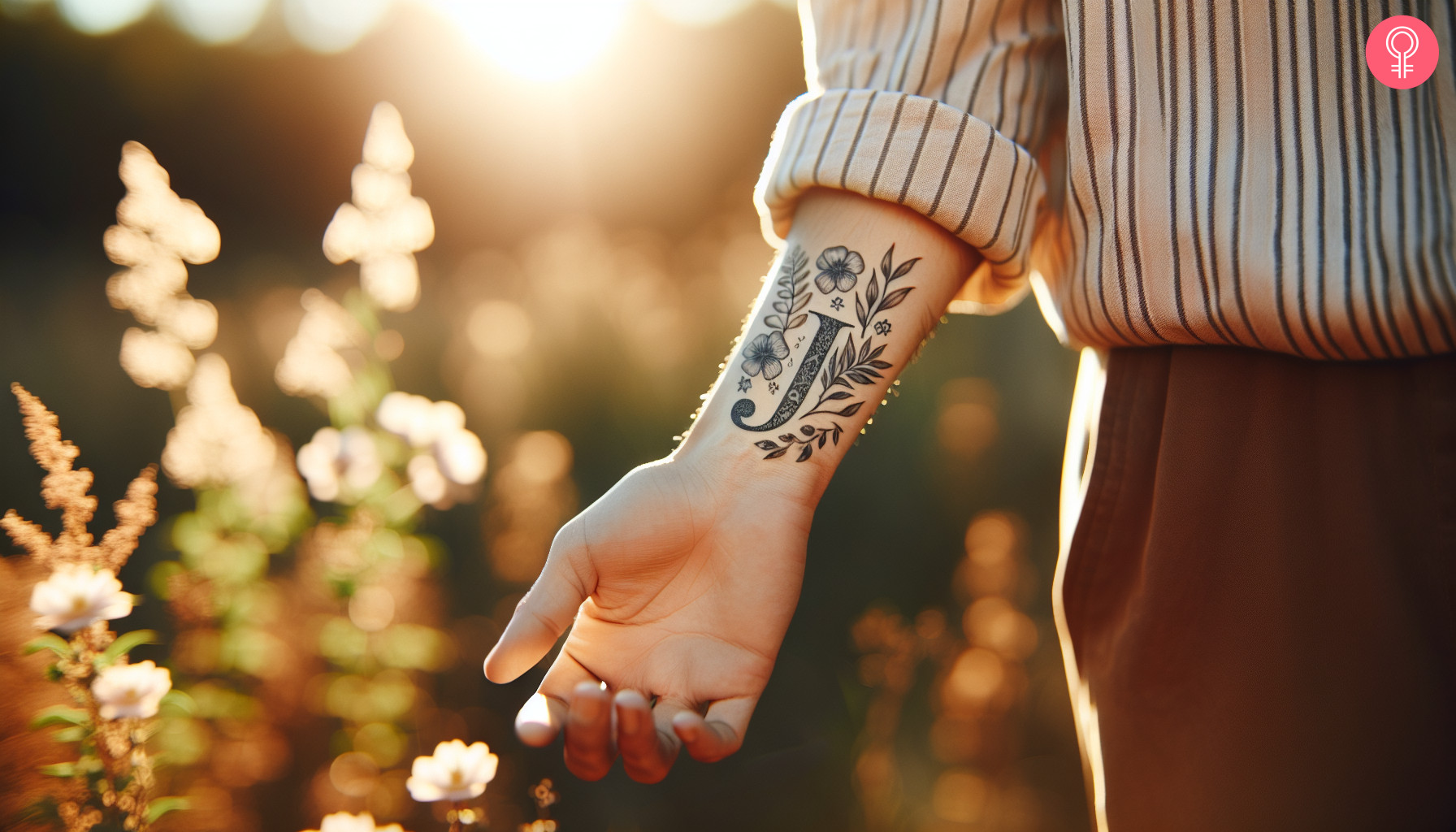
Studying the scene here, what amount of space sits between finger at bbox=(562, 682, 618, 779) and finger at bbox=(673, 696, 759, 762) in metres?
0.09

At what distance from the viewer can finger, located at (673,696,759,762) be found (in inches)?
33.7

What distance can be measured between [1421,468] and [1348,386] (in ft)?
0.34

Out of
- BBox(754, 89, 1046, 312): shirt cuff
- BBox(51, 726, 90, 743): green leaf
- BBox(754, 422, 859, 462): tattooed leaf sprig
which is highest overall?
BBox(754, 89, 1046, 312): shirt cuff

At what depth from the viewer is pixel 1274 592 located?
2.72 feet

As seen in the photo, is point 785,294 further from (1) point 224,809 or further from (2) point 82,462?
(2) point 82,462

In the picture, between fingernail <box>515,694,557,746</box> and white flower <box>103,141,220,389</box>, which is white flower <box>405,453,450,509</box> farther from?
fingernail <box>515,694,557,746</box>

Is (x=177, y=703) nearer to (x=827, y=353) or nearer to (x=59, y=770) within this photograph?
(x=59, y=770)

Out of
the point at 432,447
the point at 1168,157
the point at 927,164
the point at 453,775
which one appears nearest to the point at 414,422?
the point at 432,447

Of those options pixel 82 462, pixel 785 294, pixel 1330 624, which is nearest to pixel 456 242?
pixel 82 462

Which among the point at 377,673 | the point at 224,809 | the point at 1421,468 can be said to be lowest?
the point at 224,809

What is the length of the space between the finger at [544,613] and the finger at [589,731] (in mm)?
94

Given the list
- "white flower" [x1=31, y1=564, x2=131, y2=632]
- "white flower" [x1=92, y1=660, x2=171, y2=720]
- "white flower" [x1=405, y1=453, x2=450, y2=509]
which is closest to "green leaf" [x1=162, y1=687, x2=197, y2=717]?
"white flower" [x1=92, y1=660, x2=171, y2=720]

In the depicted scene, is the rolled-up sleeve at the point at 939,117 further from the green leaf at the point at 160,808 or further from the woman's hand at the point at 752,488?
the green leaf at the point at 160,808

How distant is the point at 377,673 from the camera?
185cm
